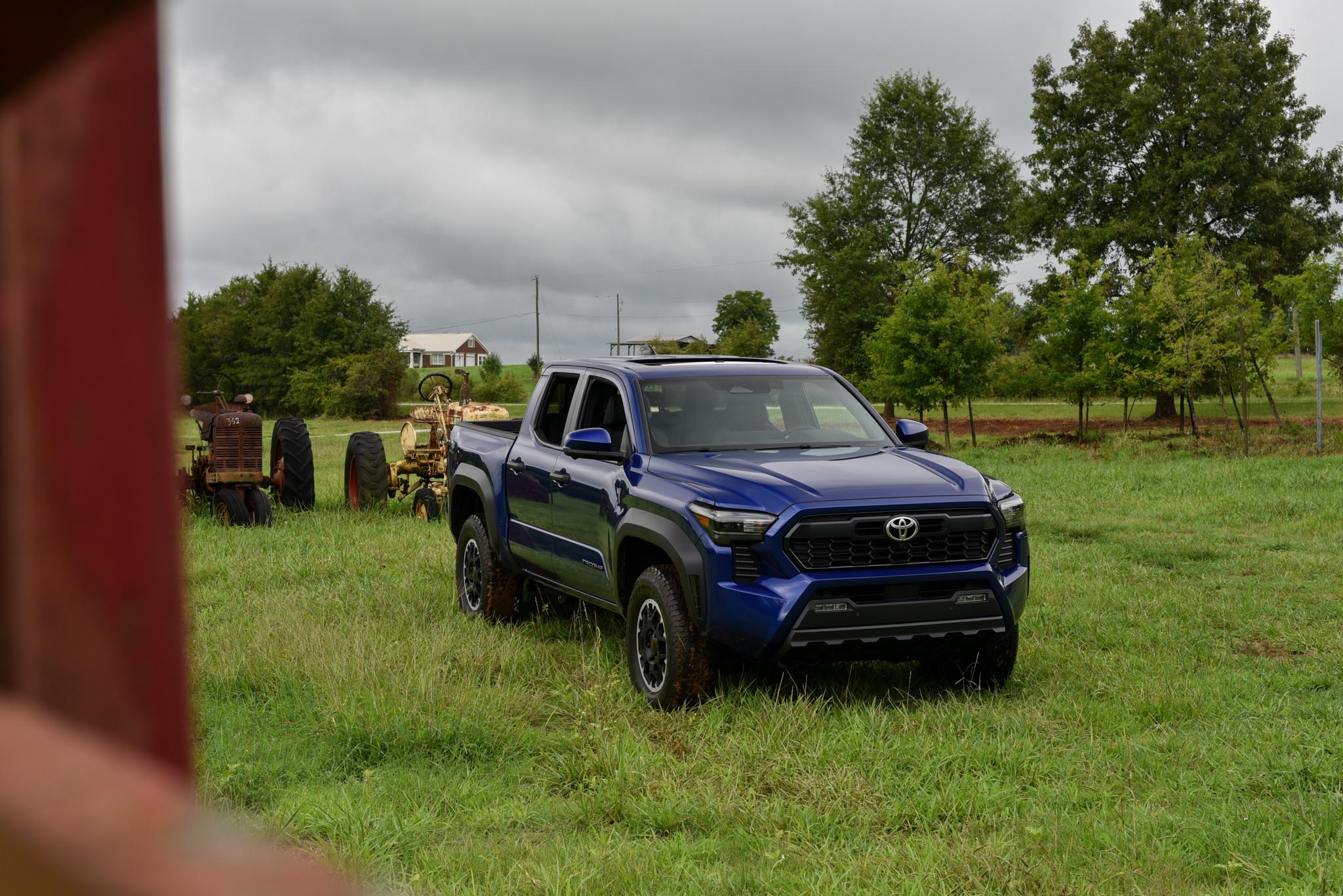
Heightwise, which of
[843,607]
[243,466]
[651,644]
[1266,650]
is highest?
[243,466]

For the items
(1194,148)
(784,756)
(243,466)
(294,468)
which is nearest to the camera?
(784,756)

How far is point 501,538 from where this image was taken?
327 inches

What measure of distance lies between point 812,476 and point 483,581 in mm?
3106

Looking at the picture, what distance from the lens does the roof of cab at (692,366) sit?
750 cm

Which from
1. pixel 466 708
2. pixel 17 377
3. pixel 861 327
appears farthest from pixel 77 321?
pixel 861 327

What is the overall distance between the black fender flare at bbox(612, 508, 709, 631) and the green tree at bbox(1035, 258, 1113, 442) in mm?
24281

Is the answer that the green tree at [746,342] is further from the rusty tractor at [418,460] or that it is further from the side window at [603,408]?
the side window at [603,408]

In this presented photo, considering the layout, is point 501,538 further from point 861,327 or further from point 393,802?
point 861,327

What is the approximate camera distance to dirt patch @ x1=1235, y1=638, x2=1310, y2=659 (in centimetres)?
748

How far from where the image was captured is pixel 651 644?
6.39 meters

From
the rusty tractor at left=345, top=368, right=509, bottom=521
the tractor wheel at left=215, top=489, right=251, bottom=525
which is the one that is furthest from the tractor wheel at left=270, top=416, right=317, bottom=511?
the tractor wheel at left=215, top=489, right=251, bottom=525

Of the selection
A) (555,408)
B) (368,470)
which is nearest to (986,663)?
(555,408)

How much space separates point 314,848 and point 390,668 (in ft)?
7.22

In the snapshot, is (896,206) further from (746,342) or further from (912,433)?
(912,433)
